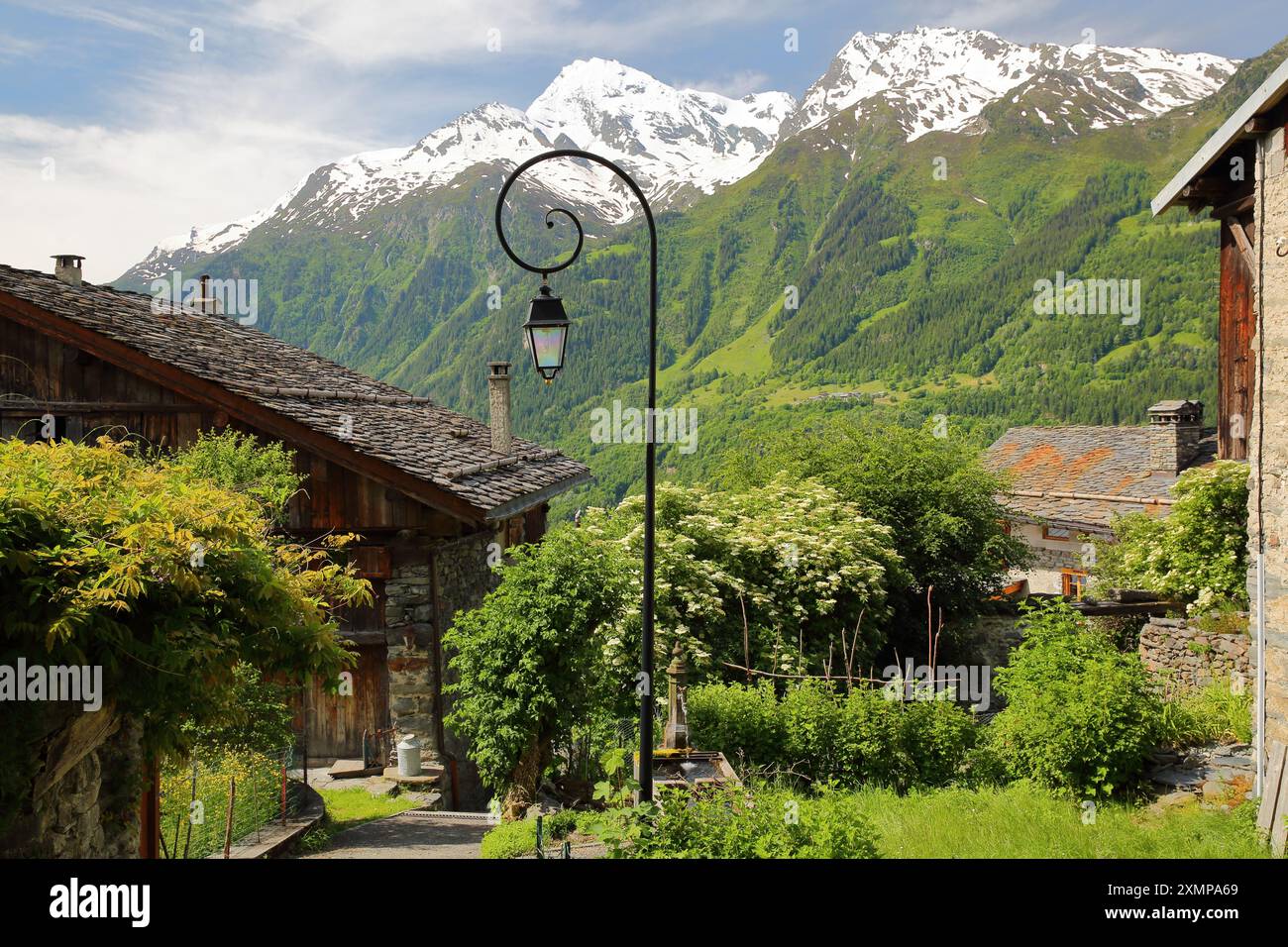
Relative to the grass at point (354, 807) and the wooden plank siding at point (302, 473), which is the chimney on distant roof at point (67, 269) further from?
the grass at point (354, 807)

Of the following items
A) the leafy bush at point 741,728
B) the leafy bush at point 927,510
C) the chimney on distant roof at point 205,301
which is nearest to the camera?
the leafy bush at point 741,728

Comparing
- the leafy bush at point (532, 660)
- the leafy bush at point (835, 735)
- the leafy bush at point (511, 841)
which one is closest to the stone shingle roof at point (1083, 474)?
the leafy bush at point (835, 735)

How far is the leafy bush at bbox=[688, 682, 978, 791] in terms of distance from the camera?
11.7 meters

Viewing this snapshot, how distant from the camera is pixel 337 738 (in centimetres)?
1512

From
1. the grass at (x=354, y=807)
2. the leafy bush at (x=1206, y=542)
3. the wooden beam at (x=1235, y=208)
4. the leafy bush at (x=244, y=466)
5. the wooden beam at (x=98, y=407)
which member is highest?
the wooden beam at (x=1235, y=208)

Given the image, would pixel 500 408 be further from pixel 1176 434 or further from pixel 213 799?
pixel 1176 434

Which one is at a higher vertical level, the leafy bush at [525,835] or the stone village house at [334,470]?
the stone village house at [334,470]

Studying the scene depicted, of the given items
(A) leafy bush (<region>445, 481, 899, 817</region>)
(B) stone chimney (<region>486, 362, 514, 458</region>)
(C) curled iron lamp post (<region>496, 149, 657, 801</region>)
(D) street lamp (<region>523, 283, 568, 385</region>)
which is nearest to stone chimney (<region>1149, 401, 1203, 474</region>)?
(A) leafy bush (<region>445, 481, 899, 817</region>)

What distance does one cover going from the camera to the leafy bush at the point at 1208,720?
468 inches

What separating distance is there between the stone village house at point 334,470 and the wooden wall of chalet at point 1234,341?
10902 mm

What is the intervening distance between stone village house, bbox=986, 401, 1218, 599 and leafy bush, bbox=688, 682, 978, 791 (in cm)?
1819

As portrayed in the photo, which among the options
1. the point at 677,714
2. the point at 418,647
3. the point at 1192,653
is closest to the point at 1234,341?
the point at 1192,653
